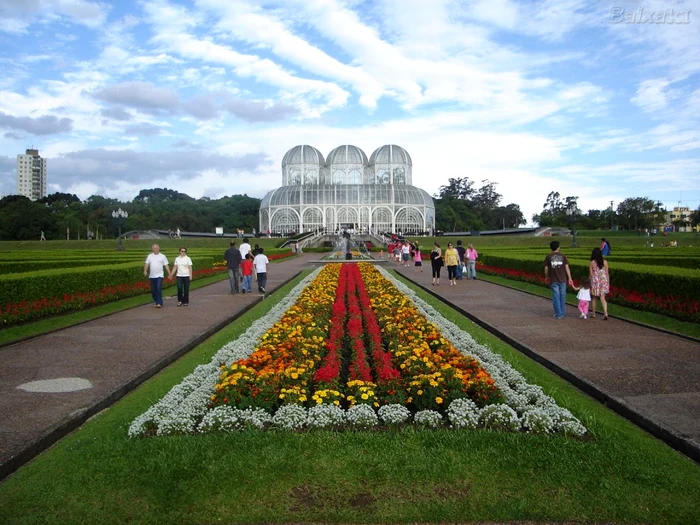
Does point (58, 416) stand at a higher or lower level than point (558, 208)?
lower

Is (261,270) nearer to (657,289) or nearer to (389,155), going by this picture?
(657,289)

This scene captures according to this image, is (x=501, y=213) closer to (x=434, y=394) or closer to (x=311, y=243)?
(x=311, y=243)

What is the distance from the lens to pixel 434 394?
568 cm

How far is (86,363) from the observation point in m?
7.94

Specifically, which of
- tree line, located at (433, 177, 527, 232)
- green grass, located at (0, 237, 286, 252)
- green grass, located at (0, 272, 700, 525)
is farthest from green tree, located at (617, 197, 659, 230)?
green grass, located at (0, 272, 700, 525)

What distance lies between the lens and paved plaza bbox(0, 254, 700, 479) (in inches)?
211

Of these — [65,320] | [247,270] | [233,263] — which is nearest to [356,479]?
[65,320]

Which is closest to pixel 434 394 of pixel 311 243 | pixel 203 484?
pixel 203 484

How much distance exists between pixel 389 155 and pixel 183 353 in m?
70.5

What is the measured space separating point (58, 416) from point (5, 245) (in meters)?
49.8

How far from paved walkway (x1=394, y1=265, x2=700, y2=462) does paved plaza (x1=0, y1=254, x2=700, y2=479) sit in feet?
0.04

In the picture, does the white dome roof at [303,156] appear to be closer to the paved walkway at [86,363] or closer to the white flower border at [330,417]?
the paved walkway at [86,363]

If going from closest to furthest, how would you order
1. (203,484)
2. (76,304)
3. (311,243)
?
(203,484), (76,304), (311,243)

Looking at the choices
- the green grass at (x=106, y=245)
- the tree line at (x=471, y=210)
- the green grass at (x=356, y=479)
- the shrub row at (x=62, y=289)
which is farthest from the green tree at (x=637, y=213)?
the green grass at (x=356, y=479)
